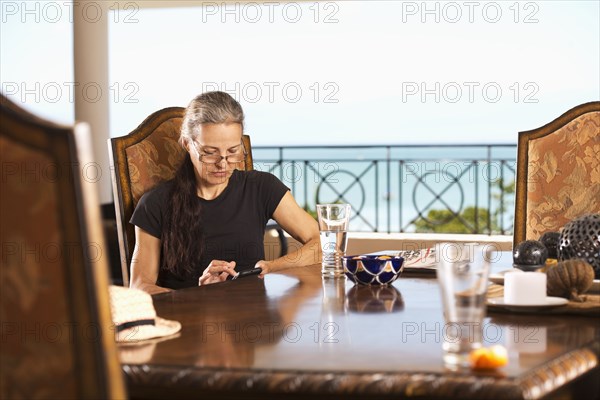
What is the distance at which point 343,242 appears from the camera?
215 cm

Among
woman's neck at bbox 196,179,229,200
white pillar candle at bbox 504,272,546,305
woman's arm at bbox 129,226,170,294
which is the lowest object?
woman's arm at bbox 129,226,170,294

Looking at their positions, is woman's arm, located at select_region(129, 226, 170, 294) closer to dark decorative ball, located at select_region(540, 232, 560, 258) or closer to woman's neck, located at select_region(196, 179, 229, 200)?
woman's neck, located at select_region(196, 179, 229, 200)

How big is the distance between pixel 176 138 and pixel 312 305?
125cm

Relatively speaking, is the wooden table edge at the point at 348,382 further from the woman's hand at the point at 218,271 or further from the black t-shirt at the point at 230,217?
the black t-shirt at the point at 230,217

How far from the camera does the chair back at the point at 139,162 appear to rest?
2.63 meters

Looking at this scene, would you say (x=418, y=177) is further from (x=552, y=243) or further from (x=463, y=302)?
(x=463, y=302)

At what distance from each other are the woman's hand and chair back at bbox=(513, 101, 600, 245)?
3.30 feet

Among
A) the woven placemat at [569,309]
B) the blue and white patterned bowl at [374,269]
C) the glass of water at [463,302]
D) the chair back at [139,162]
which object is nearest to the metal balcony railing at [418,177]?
the chair back at [139,162]

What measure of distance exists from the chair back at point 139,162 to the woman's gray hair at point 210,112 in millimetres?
102

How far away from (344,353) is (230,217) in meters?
1.57

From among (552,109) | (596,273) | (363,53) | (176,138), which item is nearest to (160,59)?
(363,53)

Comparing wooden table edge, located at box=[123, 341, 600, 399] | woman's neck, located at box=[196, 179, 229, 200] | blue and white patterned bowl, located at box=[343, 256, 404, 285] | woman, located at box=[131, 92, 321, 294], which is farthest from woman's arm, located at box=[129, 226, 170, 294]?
wooden table edge, located at box=[123, 341, 600, 399]

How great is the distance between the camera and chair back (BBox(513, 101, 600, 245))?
281cm

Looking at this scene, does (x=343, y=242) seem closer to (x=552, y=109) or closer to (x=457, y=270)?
(x=457, y=270)
